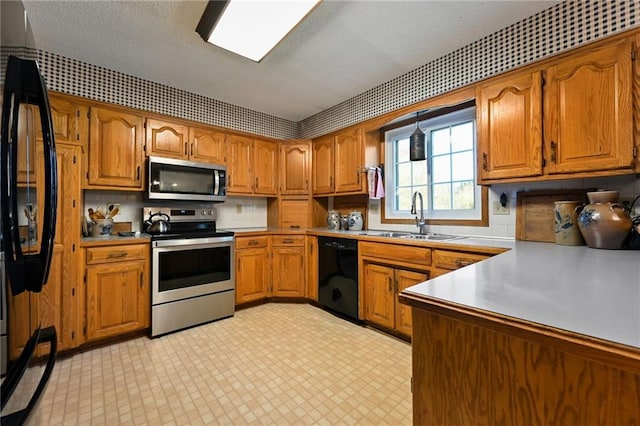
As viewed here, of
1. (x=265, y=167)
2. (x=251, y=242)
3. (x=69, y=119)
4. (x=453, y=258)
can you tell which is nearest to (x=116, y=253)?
(x=69, y=119)

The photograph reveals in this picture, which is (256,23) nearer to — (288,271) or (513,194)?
(513,194)

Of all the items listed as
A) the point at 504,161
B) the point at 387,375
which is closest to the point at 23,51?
the point at 387,375

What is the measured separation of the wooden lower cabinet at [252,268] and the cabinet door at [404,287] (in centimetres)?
158

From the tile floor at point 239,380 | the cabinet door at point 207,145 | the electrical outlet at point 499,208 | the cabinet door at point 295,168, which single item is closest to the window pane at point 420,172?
the electrical outlet at point 499,208

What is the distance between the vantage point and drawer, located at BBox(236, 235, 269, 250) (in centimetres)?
309

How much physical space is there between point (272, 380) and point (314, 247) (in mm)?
1608

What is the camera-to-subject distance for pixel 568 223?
1.79 m

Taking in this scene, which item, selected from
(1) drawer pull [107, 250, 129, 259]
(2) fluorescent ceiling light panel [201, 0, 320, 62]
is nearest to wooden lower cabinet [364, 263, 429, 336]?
(2) fluorescent ceiling light panel [201, 0, 320, 62]

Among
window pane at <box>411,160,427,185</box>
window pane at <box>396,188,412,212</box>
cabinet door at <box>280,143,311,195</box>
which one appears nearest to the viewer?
window pane at <box>411,160,427,185</box>

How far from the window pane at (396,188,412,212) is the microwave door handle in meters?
2.85

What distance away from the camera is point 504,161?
2.01m

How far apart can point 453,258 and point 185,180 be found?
8.47 ft

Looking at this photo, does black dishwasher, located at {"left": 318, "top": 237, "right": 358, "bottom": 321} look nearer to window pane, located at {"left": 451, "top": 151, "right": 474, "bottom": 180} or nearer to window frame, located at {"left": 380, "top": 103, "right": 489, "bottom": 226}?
window frame, located at {"left": 380, "top": 103, "right": 489, "bottom": 226}

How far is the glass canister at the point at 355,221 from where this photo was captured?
3.31m
